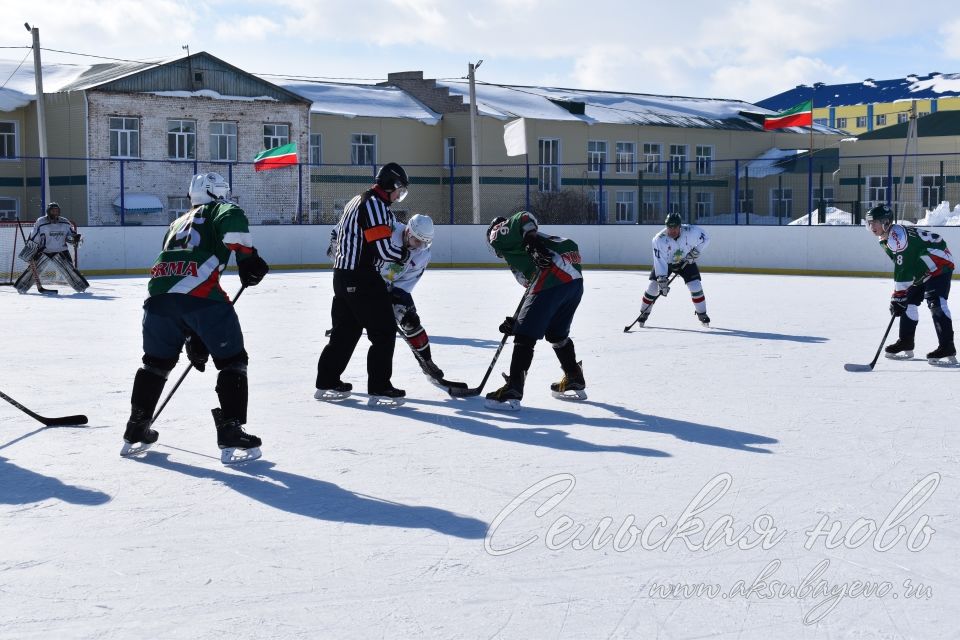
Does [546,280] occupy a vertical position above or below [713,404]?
above

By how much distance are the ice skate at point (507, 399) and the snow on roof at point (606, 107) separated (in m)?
29.7

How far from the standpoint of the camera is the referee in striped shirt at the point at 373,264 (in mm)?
6301

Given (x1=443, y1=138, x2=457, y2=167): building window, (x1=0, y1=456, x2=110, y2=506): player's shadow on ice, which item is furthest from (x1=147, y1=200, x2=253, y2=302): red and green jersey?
(x1=443, y1=138, x2=457, y2=167): building window

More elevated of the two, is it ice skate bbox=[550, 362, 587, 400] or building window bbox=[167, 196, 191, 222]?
building window bbox=[167, 196, 191, 222]

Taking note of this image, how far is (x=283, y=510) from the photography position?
4.20 meters

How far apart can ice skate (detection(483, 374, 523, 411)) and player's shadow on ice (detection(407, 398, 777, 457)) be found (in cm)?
4

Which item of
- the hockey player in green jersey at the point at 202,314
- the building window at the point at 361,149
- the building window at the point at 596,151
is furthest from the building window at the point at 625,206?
the hockey player in green jersey at the point at 202,314

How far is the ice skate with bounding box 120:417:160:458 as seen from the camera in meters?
5.05

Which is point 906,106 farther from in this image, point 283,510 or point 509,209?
point 283,510

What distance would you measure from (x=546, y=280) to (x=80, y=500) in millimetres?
2867

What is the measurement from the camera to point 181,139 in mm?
30906

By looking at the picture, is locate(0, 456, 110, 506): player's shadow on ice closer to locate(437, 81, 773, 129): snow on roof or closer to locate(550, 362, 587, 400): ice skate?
Result: locate(550, 362, 587, 400): ice skate

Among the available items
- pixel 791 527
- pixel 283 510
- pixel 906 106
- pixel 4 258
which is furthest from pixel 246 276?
pixel 906 106

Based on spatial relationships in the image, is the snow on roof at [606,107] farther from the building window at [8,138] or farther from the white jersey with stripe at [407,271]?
the white jersey with stripe at [407,271]
